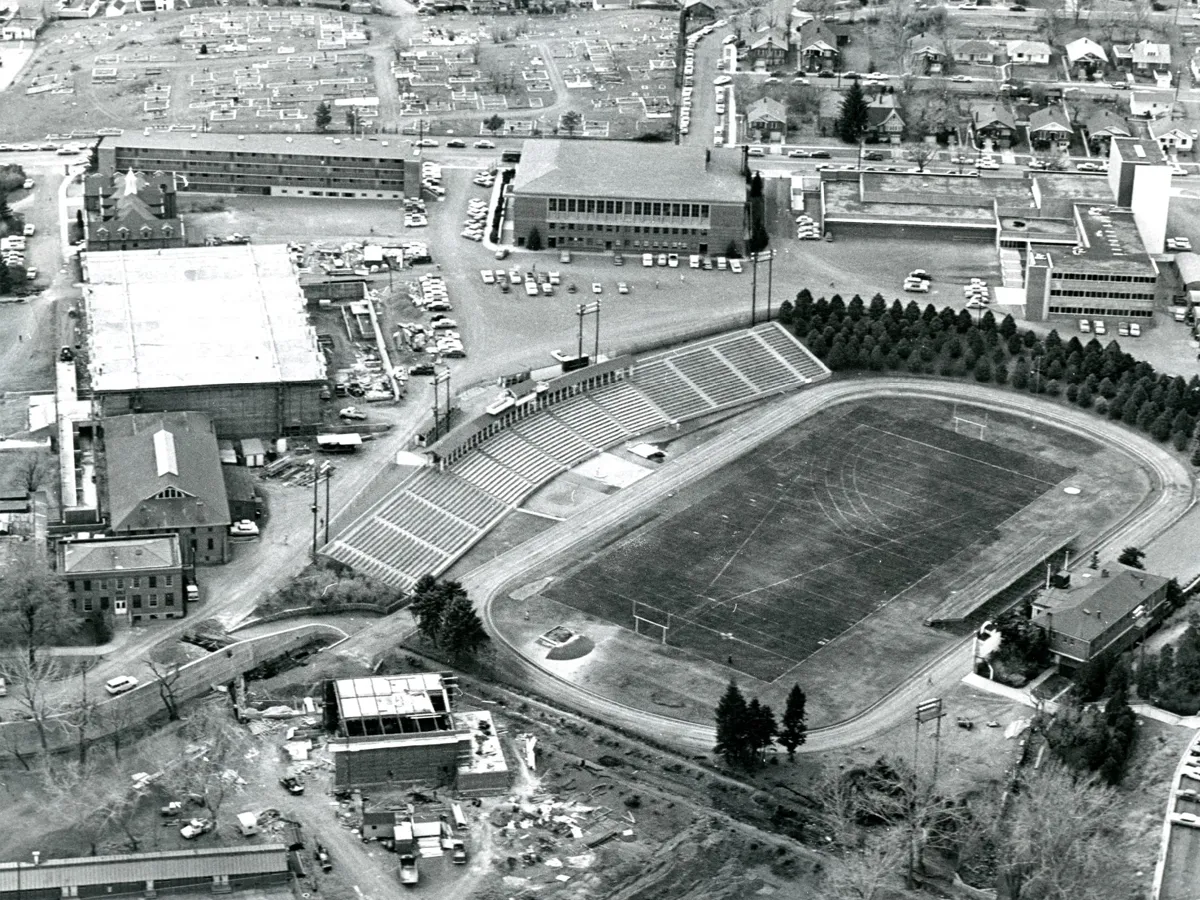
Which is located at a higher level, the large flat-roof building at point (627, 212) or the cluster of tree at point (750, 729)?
the large flat-roof building at point (627, 212)

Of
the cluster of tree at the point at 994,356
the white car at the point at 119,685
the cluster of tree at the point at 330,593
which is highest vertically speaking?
the cluster of tree at the point at 994,356

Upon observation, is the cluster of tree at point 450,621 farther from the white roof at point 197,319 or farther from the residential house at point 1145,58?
the residential house at point 1145,58

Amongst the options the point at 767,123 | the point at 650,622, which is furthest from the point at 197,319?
the point at 767,123

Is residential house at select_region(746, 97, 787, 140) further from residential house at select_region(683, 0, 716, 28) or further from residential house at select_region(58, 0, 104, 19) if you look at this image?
residential house at select_region(58, 0, 104, 19)

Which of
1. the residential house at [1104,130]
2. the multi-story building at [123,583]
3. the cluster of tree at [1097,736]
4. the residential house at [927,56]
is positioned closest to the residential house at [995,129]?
the residential house at [1104,130]

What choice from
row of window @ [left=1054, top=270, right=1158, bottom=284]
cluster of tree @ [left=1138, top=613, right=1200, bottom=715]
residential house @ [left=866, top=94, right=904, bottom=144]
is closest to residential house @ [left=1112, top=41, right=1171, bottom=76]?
residential house @ [left=866, top=94, right=904, bottom=144]

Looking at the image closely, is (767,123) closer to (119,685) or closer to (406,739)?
(119,685)
